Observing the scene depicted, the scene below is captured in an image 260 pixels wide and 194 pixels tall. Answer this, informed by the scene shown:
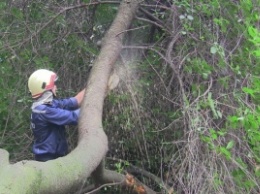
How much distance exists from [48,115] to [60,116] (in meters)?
0.09

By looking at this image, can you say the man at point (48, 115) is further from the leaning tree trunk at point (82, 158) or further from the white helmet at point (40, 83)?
the leaning tree trunk at point (82, 158)

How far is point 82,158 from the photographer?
3020 millimetres

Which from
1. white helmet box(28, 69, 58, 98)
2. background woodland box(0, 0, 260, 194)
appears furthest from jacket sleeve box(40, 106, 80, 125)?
background woodland box(0, 0, 260, 194)

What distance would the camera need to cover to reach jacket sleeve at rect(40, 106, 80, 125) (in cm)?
358

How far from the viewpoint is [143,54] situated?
4.65 metres

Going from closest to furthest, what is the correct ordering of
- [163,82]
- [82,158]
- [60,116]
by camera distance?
1. [82,158]
2. [60,116]
3. [163,82]

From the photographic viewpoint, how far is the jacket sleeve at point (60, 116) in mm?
→ 3576

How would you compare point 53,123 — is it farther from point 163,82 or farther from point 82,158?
point 163,82

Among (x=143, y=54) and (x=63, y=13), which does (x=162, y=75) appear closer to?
(x=143, y=54)

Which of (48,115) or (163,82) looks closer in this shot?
(48,115)

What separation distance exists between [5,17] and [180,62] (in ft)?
5.90

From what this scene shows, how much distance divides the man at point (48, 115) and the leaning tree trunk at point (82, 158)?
0.59ft

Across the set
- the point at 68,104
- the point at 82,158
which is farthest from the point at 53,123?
the point at 82,158

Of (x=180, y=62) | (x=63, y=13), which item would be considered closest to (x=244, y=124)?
(x=180, y=62)
